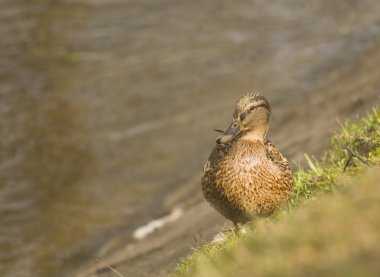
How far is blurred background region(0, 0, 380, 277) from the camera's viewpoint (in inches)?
382

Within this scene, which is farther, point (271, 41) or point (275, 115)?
point (271, 41)

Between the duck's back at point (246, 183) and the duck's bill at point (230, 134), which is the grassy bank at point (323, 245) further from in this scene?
the duck's bill at point (230, 134)

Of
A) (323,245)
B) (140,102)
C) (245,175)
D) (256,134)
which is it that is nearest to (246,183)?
(245,175)

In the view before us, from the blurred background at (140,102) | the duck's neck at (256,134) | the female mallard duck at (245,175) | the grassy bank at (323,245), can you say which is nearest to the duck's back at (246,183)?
the female mallard duck at (245,175)

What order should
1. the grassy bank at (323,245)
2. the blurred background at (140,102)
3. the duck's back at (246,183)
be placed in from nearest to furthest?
the grassy bank at (323,245)
the duck's back at (246,183)
the blurred background at (140,102)

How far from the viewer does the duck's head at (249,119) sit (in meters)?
5.98

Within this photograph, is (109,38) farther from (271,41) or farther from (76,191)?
(76,191)

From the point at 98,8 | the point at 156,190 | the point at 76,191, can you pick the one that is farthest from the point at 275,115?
the point at 98,8

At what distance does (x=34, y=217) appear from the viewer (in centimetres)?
1043

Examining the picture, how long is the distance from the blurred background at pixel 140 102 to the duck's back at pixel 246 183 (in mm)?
1865

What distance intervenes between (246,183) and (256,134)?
57cm

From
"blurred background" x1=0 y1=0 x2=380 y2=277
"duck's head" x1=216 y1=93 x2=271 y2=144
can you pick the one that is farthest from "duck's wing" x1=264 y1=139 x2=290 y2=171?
"blurred background" x1=0 y1=0 x2=380 y2=277

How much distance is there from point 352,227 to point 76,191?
7.97 meters

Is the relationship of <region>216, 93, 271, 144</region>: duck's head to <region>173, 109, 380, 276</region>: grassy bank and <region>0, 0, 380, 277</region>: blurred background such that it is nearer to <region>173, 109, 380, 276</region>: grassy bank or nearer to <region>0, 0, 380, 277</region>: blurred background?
<region>173, 109, 380, 276</region>: grassy bank
